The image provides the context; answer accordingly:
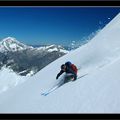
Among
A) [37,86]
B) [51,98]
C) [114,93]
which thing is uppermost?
[114,93]

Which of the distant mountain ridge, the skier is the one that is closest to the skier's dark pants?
the skier

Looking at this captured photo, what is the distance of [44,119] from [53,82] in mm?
2332

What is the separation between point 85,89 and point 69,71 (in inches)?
27.8

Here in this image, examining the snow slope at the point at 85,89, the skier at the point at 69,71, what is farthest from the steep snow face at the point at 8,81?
the skier at the point at 69,71

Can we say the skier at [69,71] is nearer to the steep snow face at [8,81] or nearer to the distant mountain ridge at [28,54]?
the distant mountain ridge at [28,54]

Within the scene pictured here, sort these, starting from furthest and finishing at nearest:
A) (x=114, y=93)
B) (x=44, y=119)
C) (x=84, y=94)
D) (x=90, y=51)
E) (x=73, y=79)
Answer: (x=90, y=51), (x=73, y=79), (x=84, y=94), (x=114, y=93), (x=44, y=119)

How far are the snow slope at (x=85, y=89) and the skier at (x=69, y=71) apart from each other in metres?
0.20

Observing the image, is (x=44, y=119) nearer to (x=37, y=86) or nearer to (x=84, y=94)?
(x=84, y=94)

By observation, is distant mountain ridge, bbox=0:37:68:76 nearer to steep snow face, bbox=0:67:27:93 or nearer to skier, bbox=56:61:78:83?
skier, bbox=56:61:78:83

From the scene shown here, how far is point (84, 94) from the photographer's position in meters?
6.51

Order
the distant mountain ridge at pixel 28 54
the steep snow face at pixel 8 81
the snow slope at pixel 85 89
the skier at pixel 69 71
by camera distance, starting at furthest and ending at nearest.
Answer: the steep snow face at pixel 8 81 → the distant mountain ridge at pixel 28 54 → the skier at pixel 69 71 → the snow slope at pixel 85 89

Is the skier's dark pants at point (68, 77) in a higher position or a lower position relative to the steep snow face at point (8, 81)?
higher

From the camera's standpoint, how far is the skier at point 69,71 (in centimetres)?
708
